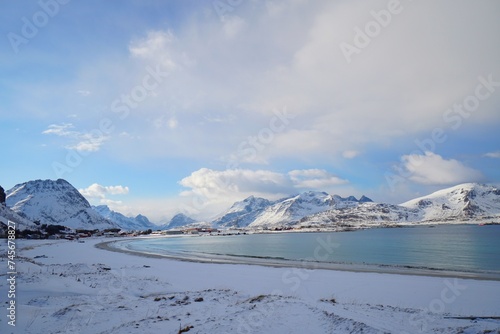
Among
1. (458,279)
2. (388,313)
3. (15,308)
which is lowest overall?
(458,279)

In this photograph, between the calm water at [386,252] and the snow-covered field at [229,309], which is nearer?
the snow-covered field at [229,309]

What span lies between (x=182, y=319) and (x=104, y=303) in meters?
5.75

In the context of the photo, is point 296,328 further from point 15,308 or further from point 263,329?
point 15,308

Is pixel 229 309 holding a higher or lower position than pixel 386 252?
higher

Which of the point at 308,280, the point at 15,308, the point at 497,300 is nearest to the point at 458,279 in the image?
the point at 497,300

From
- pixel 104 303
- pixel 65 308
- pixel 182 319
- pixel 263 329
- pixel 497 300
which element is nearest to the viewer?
pixel 263 329

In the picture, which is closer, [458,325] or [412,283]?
[458,325]

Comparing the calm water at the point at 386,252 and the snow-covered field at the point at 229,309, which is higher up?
the snow-covered field at the point at 229,309

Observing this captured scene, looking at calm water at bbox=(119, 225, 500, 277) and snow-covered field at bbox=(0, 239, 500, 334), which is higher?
snow-covered field at bbox=(0, 239, 500, 334)

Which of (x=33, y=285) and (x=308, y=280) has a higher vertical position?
(x=33, y=285)

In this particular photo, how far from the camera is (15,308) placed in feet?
42.3

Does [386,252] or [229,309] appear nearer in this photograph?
[229,309]

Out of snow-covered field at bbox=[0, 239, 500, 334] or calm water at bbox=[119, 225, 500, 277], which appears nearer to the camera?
snow-covered field at bbox=[0, 239, 500, 334]

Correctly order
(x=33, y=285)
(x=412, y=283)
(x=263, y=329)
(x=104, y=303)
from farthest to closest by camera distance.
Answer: (x=412, y=283) < (x=33, y=285) < (x=104, y=303) < (x=263, y=329)
